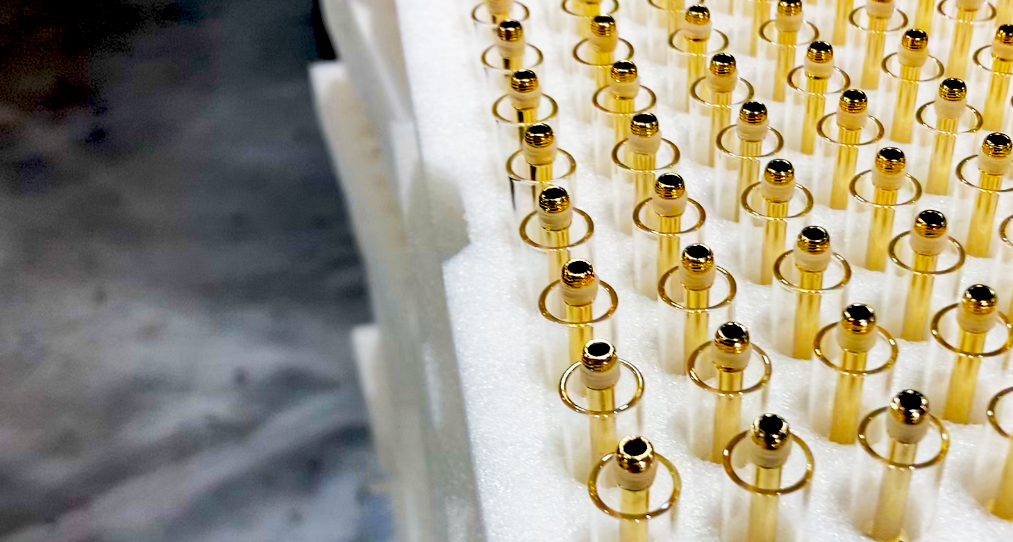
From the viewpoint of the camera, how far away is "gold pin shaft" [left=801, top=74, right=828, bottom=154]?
521mm

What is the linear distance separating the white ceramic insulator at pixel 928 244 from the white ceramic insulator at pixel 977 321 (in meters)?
0.04

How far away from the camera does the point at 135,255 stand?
4.59 feet

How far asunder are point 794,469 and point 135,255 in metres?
1.21

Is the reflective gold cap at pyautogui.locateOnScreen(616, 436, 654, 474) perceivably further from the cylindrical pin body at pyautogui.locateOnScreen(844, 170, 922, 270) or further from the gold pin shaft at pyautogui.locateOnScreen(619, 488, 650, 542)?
the cylindrical pin body at pyautogui.locateOnScreen(844, 170, 922, 270)

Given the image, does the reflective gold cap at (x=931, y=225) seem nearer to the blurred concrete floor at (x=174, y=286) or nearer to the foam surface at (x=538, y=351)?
the foam surface at (x=538, y=351)

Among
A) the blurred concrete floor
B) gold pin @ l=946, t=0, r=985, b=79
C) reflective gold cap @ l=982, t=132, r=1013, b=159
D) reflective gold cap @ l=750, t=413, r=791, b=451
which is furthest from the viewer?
the blurred concrete floor

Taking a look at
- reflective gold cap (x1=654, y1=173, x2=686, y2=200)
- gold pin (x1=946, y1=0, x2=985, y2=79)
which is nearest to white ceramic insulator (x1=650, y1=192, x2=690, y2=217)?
reflective gold cap (x1=654, y1=173, x2=686, y2=200)

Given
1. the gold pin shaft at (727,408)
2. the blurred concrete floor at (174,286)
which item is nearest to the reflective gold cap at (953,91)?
the gold pin shaft at (727,408)

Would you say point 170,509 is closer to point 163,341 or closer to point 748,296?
point 163,341

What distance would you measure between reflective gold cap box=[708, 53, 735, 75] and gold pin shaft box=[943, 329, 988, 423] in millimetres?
190

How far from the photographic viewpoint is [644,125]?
0.48 meters

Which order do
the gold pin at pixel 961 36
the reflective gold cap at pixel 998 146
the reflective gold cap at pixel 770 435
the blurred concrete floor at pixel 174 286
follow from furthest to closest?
the blurred concrete floor at pixel 174 286
the gold pin at pixel 961 36
the reflective gold cap at pixel 998 146
the reflective gold cap at pixel 770 435

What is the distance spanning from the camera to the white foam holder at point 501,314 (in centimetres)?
38

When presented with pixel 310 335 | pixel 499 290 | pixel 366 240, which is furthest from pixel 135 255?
pixel 499 290
